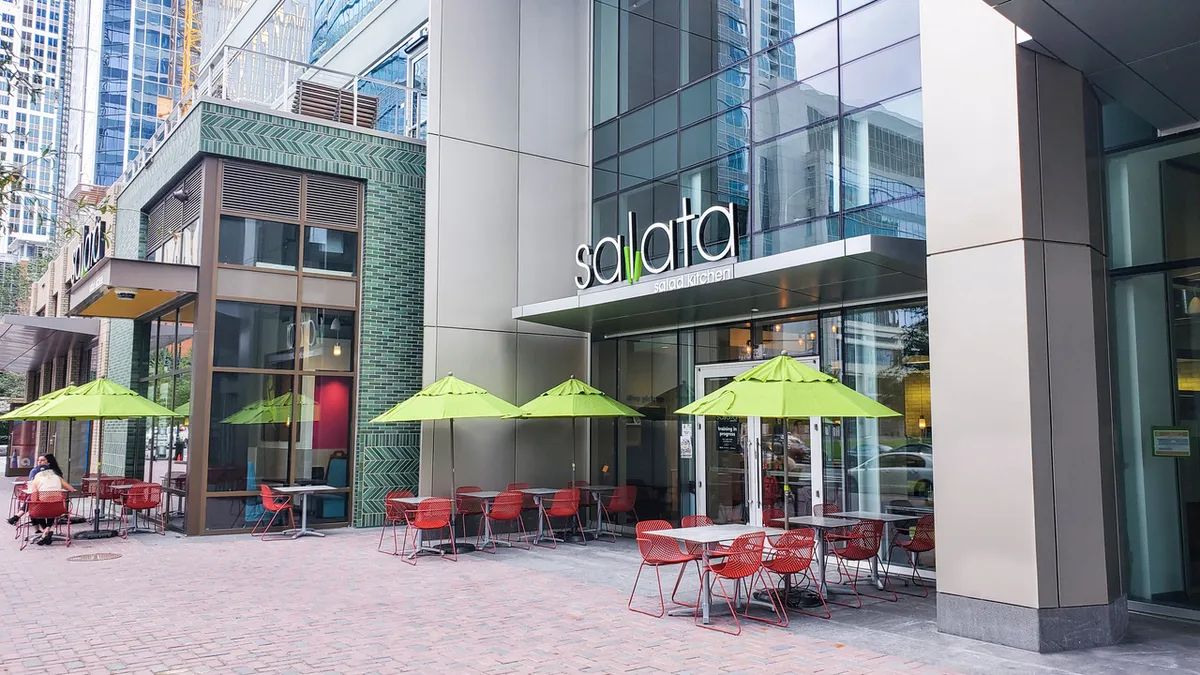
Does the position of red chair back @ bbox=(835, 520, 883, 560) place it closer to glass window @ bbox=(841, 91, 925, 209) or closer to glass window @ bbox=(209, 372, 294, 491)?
glass window @ bbox=(841, 91, 925, 209)

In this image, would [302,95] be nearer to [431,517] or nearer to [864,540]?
[431,517]

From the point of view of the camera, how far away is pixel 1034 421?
757 cm

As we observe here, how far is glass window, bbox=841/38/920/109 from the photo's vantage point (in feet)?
37.7

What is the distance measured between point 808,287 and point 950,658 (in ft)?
17.0

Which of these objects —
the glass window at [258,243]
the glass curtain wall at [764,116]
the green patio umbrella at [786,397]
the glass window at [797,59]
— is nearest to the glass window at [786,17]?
the glass curtain wall at [764,116]

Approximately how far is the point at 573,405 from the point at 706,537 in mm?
5487

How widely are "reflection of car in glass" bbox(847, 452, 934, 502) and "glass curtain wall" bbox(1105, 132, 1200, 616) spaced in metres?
2.20

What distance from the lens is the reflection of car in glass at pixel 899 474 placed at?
11.1m

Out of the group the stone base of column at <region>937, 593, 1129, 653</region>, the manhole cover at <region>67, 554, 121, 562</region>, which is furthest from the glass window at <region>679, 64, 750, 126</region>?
the manhole cover at <region>67, 554, 121, 562</region>

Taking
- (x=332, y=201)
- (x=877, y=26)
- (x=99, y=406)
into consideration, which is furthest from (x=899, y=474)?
(x=99, y=406)

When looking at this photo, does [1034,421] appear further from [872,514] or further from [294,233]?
[294,233]

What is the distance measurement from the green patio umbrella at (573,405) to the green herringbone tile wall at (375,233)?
2.92 metres

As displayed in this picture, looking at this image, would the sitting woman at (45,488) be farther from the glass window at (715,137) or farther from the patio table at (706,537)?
the glass window at (715,137)

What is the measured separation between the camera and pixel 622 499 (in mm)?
14922
